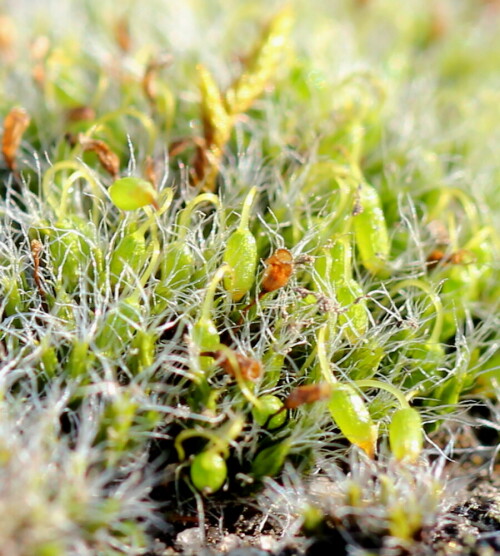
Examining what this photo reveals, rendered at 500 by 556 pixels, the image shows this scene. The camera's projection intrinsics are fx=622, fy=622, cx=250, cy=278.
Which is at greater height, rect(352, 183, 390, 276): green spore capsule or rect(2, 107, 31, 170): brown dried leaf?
rect(2, 107, 31, 170): brown dried leaf

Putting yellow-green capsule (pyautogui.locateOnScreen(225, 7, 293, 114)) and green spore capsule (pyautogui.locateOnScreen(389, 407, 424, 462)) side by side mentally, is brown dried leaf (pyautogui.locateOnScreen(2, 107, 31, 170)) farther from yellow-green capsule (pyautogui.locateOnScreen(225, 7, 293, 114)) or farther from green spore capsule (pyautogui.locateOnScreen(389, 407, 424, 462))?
green spore capsule (pyautogui.locateOnScreen(389, 407, 424, 462))

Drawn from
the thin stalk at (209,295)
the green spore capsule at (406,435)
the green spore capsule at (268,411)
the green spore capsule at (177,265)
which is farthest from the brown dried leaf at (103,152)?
the green spore capsule at (406,435)

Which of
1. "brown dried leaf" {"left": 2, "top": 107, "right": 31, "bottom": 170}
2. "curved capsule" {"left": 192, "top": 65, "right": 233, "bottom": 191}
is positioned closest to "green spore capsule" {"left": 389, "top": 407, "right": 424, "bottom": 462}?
"curved capsule" {"left": 192, "top": 65, "right": 233, "bottom": 191}

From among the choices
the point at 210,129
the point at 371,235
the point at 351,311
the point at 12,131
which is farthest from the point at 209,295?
the point at 12,131

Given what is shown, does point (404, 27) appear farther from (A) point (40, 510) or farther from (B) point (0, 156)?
(A) point (40, 510)

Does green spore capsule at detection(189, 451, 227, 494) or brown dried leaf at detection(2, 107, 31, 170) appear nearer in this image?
green spore capsule at detection(189, 451, 227, 494)

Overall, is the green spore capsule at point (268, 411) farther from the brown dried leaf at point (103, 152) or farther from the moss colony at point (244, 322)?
the brown dried leaf at point (103, 152)
